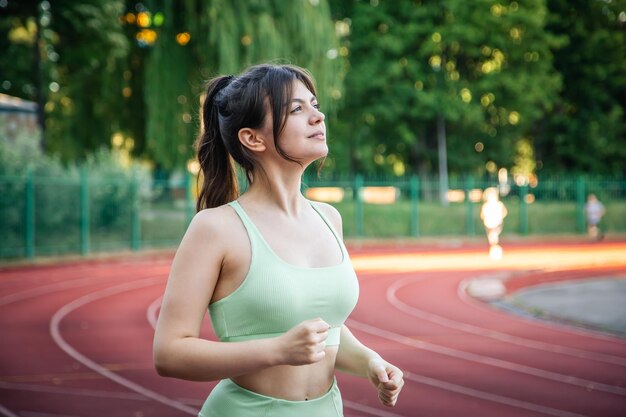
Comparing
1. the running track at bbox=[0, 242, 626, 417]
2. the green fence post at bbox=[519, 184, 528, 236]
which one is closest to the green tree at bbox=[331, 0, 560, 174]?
the green fence post at bbox=[519, 184, 528, 236]

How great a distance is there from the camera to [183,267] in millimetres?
1874

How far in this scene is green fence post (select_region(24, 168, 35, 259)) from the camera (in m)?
19.2

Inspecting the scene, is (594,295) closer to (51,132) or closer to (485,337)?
(485,337)

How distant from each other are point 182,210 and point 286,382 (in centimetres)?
2308

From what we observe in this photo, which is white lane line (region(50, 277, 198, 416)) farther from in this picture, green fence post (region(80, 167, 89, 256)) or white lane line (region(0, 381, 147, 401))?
green fence post (region(80, 167, 89, 256))

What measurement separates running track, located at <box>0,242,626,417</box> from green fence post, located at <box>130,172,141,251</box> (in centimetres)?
556

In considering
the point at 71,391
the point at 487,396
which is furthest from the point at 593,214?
the point at 71,391

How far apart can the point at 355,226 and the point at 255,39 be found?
7.90 meters

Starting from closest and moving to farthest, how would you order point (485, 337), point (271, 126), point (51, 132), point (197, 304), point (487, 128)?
1. point (197, 304)
2. point (271, 126)
3. point (485, 337)
4. point (51, 132)
5. point (487, 128)

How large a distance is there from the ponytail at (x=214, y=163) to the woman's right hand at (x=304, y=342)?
56 centimetres

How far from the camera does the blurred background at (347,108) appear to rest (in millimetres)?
22078

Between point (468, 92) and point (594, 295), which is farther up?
point (468, 92)

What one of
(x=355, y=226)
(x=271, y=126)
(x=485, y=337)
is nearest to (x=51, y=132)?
(x=355, y=226)

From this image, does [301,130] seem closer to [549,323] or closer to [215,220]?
[215,220]
